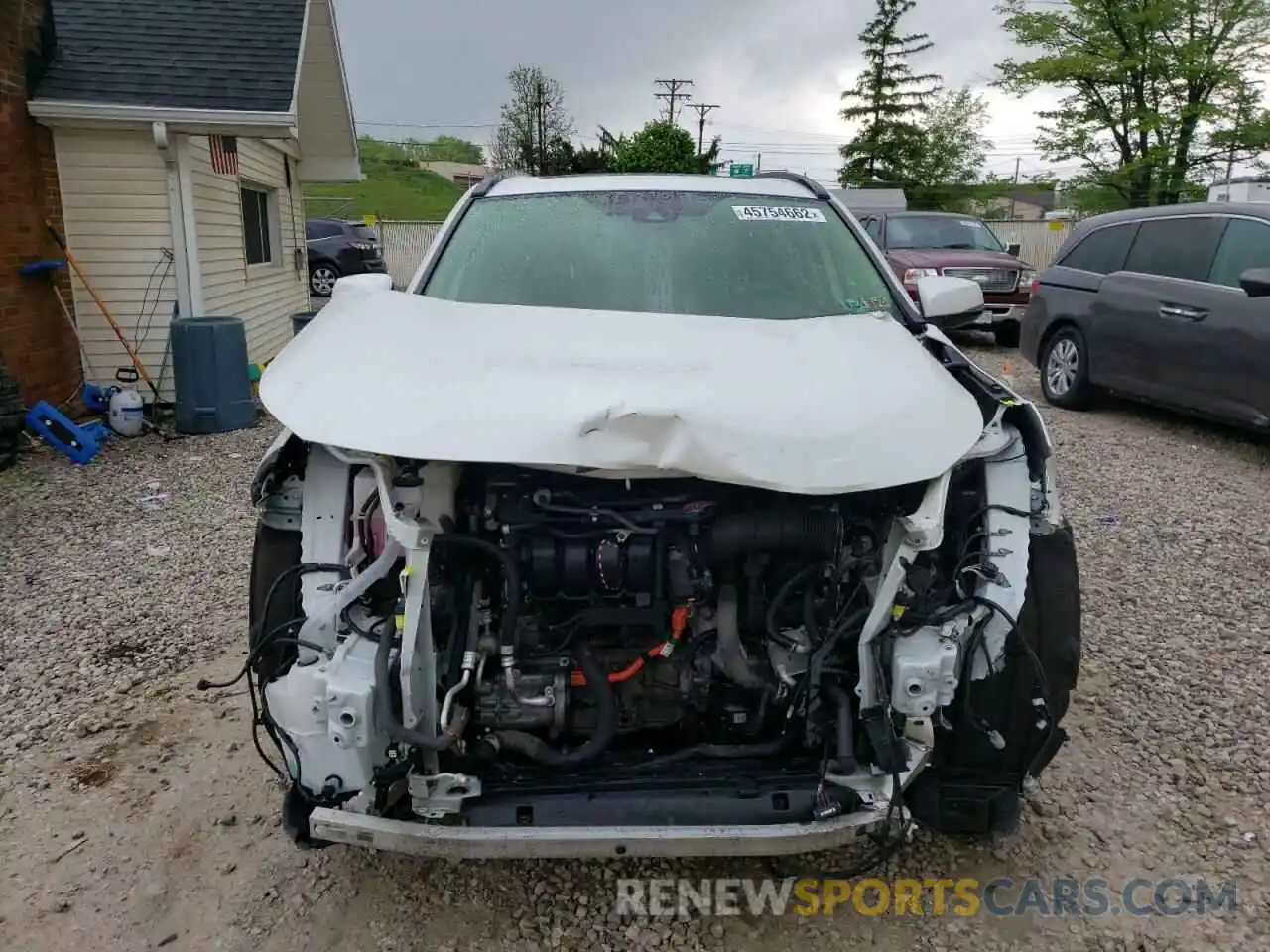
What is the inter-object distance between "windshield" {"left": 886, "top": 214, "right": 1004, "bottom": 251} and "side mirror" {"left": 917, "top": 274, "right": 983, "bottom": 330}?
981 centimetres

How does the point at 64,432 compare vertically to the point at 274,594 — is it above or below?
below

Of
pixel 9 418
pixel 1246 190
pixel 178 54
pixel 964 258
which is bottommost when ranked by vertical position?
pixel 9 418

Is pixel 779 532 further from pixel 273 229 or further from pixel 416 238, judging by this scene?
pixel 416 238

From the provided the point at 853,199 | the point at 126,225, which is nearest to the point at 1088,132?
the point at 853,199

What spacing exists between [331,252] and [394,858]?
1930cm

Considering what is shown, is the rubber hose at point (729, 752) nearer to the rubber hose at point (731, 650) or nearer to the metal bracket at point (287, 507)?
the rubber hose at point (731, 650)

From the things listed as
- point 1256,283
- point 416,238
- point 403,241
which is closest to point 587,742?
point 1256,283

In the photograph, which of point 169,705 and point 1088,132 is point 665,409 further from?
point 1088,132

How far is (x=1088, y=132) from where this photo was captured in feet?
88.1

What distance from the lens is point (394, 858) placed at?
2799 mm

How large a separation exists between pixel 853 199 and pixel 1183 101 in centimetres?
1091

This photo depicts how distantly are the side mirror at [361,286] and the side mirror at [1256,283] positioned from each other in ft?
19.5

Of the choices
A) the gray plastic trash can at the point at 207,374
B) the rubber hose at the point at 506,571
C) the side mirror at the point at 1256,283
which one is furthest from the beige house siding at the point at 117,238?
the side mirror at the point at 1256,283

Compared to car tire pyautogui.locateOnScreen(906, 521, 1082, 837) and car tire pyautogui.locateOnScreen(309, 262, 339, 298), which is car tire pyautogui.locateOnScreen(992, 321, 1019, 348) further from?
car tire pyautogui.locateOnScreen(309, 262, 339, 298)
